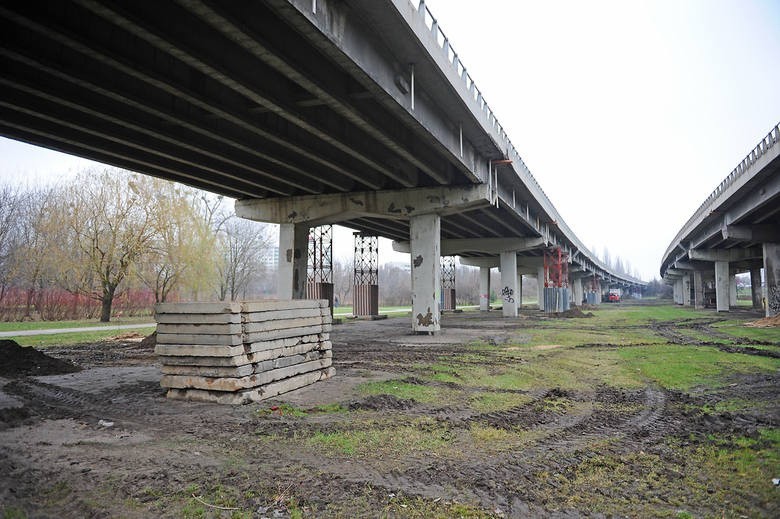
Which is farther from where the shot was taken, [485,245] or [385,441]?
[485,245]

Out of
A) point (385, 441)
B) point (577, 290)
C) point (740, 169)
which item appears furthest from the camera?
point (577, 290)

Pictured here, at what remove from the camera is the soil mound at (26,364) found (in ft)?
36.3

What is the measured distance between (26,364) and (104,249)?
2125 centimetres

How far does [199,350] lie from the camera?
8.50 metres

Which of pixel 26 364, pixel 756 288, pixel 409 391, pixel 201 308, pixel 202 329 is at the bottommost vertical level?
pixel 409 391

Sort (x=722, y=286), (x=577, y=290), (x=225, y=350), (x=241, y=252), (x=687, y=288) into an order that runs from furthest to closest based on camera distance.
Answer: (x=577, y=290) → (x=687, y=288) → (x=241, y=252) → (x=722, y=286) → (x=225, y=350)

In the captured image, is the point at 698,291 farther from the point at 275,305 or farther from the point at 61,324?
the point at 275,305

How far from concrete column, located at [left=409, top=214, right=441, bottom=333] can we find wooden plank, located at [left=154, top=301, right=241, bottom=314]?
1512cm

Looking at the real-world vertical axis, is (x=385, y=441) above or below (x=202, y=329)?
below

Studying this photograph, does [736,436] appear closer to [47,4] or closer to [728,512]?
[728,512]

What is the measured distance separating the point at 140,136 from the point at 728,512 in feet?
55.4

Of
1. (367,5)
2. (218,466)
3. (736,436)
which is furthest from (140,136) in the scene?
(736,436)

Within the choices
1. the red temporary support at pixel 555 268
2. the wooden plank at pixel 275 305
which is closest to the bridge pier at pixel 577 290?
the red temporary support at pixel 555 268

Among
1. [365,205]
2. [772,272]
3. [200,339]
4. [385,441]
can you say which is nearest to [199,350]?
[200,339]
